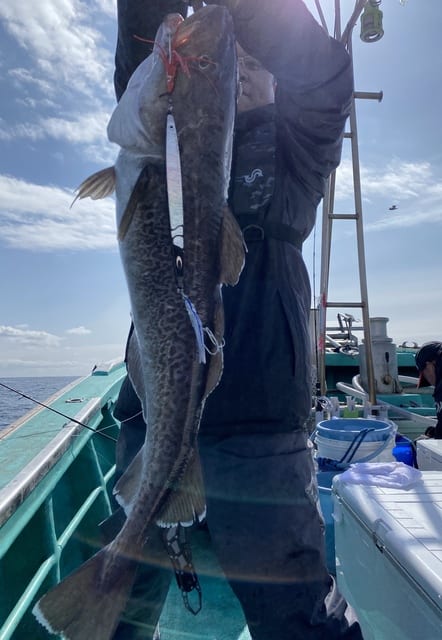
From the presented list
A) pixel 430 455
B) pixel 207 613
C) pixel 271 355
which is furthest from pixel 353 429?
pixel 271 355

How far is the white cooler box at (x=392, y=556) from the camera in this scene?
5.76ft

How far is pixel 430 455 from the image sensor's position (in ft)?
11.0

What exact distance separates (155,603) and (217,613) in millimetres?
1493

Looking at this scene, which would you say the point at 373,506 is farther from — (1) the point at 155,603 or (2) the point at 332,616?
(1) the point at 155,603

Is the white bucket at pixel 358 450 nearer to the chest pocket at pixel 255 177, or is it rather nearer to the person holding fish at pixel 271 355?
the person holding fish at pixel 271 355

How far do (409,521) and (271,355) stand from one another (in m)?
1.04

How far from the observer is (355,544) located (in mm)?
2490

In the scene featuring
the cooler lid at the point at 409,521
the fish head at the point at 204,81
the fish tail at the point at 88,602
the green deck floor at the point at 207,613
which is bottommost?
the green deck floor at the point at 207,613

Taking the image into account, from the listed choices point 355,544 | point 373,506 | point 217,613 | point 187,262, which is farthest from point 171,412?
point 217,613

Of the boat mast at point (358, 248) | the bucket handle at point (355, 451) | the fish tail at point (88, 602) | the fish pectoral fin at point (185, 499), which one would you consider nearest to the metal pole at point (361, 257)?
the boat mast at point (358, 248)

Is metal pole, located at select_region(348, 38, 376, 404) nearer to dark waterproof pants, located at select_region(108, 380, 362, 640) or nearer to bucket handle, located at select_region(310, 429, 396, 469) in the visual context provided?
bucket handle, located at select_region(310, 429, 396, 469)

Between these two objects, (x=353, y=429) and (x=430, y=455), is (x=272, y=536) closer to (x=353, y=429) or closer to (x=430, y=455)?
(x=430, y=455)

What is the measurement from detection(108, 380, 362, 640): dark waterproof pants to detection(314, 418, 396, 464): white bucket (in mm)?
2371

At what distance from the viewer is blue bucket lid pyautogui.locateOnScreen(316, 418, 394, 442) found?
4.20 m
